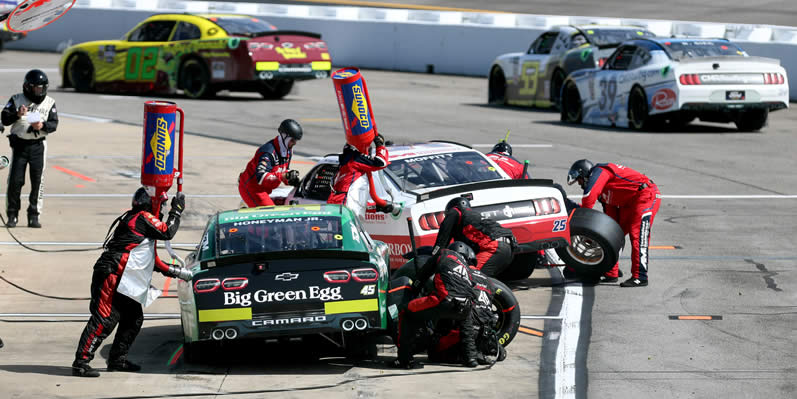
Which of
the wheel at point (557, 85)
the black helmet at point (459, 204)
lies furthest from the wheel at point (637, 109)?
the black helmet at point (459, 204)

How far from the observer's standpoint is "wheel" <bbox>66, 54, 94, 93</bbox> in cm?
2870

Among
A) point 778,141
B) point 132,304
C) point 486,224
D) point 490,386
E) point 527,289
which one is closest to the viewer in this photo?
point 490,386

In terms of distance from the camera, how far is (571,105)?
24.7 meters

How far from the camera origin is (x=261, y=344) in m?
8.84

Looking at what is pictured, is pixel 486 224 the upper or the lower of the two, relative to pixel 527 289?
upper

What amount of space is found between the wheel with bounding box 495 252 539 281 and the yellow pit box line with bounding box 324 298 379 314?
3305 millimetres

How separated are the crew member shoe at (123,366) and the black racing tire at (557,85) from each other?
695 inches

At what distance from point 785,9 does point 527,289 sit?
32000 mm

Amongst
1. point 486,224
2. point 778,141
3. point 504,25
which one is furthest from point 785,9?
point 486,224

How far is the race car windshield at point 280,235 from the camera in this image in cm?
923

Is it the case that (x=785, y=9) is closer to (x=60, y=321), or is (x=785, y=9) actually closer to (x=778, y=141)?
(x=778, y=141)

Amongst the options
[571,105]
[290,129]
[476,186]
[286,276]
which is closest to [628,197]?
[476,186]

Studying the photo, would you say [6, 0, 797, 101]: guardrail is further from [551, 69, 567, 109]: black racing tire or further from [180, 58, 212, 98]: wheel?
[180, 58, 212, 98]: wheel

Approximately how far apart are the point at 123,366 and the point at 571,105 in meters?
16.9
